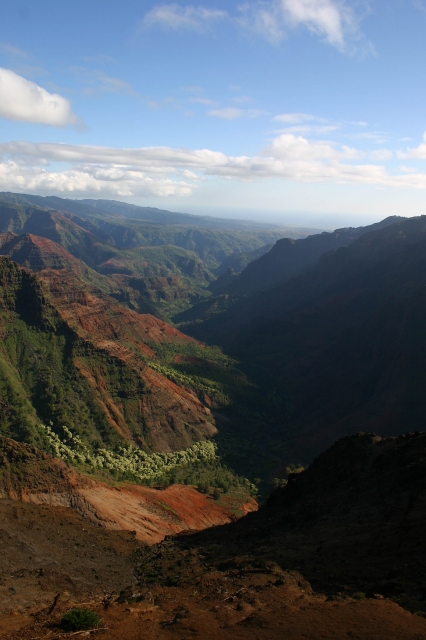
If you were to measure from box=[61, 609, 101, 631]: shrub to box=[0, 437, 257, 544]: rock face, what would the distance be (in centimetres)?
2386

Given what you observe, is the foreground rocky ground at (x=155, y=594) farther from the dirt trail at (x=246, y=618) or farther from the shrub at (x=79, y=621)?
the shrub at (x=79, y=621)

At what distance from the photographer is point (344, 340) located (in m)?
106

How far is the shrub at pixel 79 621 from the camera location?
15.1m

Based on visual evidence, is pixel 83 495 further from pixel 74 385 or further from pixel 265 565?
pixel 74 385

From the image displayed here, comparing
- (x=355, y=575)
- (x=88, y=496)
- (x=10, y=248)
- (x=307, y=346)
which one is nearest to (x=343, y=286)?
(x=307, y=346)

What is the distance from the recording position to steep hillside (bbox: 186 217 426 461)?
A: 76.1m

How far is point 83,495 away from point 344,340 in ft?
264

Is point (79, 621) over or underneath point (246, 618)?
over

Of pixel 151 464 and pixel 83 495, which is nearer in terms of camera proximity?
pixel 83 495

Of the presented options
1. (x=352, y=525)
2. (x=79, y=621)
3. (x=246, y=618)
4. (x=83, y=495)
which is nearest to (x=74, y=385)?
(x=83, y=495)

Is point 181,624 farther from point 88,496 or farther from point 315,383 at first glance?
point 315,383

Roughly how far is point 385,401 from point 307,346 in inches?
1561

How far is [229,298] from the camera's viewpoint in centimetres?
19275

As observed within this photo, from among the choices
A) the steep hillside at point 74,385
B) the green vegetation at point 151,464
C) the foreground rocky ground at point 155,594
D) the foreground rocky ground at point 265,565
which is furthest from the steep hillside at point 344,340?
the foreground rocky ground at point 155,594
